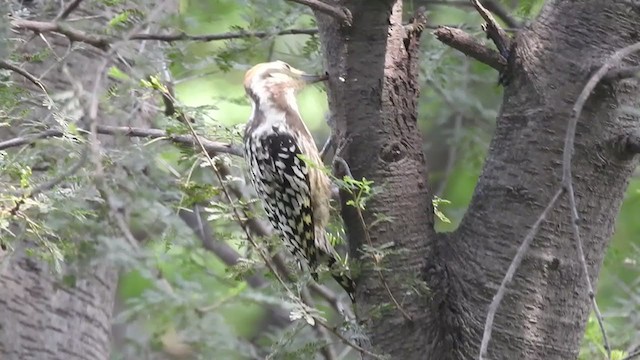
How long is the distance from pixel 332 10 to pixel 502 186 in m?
0.66

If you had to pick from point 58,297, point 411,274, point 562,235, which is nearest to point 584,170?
point 562,235

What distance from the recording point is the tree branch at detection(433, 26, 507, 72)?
103 inches

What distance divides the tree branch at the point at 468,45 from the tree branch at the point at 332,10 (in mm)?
255

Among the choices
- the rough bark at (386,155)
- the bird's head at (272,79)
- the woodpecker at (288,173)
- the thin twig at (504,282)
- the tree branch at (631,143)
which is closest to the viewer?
the thin twig at (504,282)

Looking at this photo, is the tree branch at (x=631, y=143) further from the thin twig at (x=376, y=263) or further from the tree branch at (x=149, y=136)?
the tree branch at (x=149, y=136)

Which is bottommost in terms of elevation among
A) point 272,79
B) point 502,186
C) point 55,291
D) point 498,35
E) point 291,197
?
point 55,291

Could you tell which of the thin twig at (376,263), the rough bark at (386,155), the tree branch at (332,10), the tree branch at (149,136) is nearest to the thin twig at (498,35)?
the rough bark at (386,155)

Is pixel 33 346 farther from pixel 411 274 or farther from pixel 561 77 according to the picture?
pixel 561 77

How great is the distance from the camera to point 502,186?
8.88ft

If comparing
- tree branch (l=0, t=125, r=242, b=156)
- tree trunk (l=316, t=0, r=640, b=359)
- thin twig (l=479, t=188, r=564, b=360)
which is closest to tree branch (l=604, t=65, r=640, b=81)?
tree trunk (l=316, t=0, r=640, b=359)

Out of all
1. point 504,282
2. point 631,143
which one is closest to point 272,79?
point 631,143

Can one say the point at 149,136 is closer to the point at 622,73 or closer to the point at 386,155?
the point at 386,155

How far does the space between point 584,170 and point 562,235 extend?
182 mm

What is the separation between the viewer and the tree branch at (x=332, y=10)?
8.60 ft
